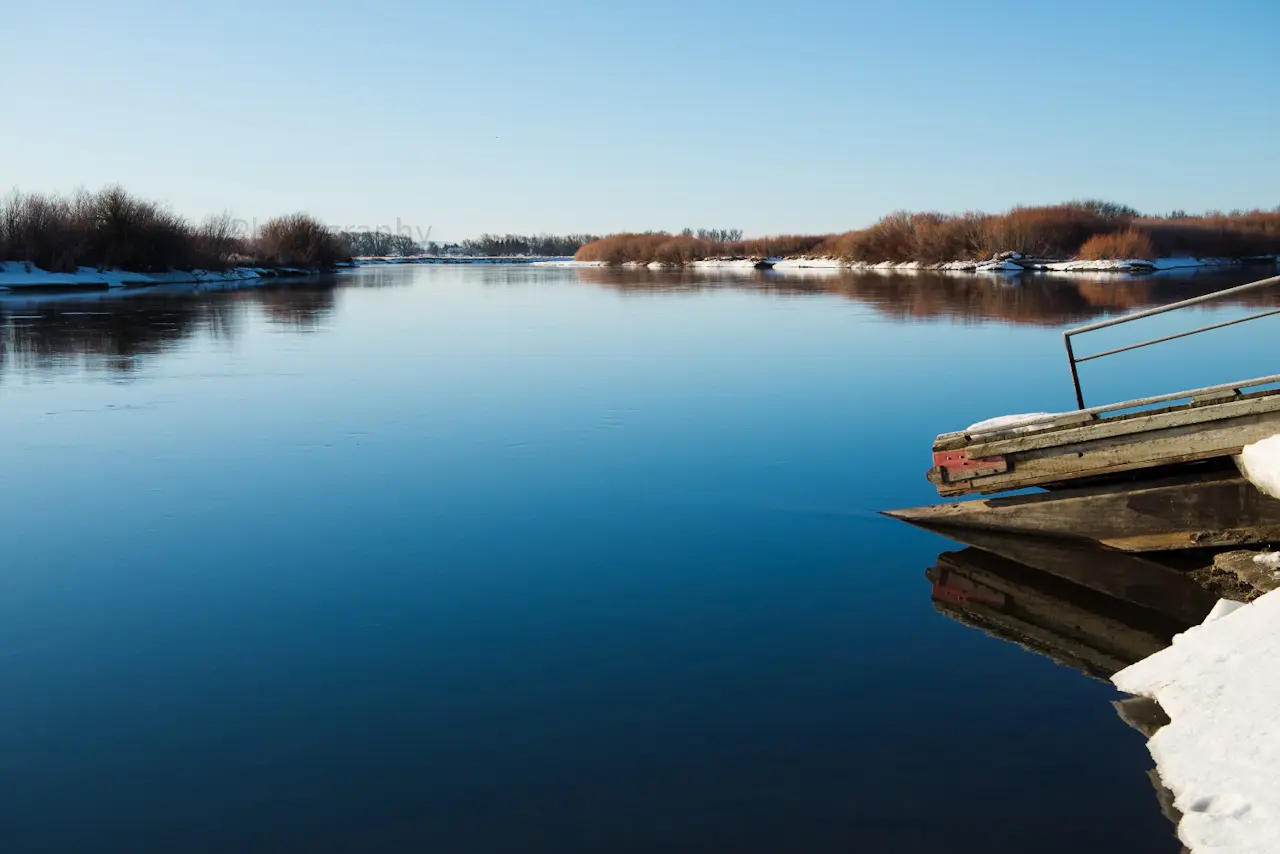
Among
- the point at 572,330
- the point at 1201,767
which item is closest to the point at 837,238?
the point at 572,330

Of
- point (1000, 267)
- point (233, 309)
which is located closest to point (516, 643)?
point (233, 309)

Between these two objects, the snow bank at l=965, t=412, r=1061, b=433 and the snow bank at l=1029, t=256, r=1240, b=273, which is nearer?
the snow bank at l=965, t=412, r=1061, b=433

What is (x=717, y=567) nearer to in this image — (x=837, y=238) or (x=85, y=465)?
(x=85, y=465)

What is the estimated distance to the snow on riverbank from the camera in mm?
49594

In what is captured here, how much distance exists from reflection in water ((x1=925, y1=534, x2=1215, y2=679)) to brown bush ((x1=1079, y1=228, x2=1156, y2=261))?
68.4 metres

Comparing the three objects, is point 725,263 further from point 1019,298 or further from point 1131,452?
point 1131,452

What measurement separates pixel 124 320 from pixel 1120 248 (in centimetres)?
6204

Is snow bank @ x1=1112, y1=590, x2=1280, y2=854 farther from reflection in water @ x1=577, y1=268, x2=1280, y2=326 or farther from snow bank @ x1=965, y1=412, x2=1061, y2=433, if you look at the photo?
reflection in water @ x1=577, y1=268, x2=1280, y2=326

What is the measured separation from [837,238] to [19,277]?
265ft

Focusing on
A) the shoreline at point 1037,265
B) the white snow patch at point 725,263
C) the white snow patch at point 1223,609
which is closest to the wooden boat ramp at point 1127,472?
the white snow patch at point 1223,609

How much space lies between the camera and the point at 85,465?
1066 centimetres

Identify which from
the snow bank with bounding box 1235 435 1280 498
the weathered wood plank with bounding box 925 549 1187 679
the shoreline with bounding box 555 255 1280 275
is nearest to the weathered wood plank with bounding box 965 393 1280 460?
the snow bank with bounding box 1235 435 1280 498

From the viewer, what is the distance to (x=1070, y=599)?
703 cm

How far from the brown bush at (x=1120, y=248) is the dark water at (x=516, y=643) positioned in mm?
61557
